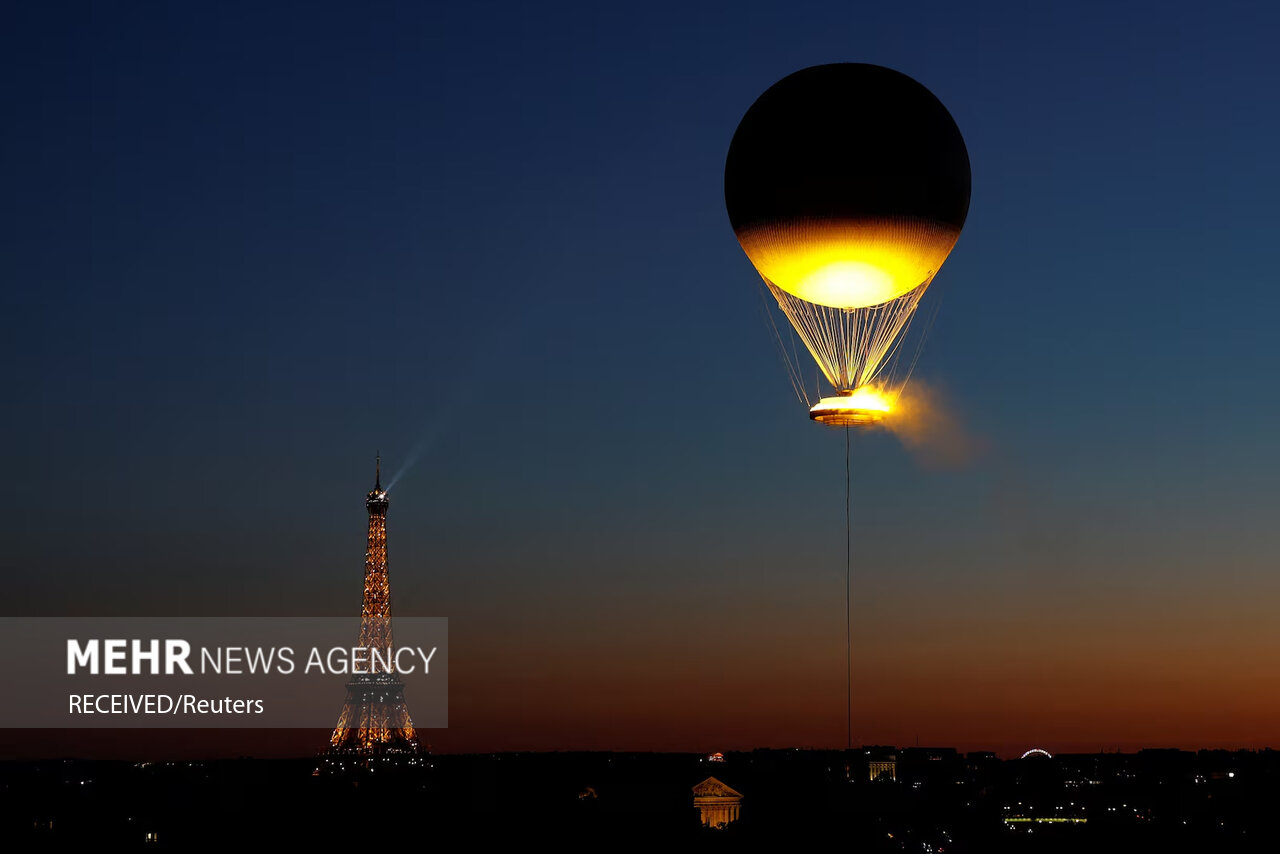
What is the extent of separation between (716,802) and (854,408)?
3064 inches

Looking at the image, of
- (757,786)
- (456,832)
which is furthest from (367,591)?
(456,832)

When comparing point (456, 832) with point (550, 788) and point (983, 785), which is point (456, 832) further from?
point (983, 785)

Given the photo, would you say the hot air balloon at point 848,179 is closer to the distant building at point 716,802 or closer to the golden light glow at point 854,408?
the golden light glow at point 854,408

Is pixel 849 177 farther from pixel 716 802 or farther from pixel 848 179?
pixel 716 802

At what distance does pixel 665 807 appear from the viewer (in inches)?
4141

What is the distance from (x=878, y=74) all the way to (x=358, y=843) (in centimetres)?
5416

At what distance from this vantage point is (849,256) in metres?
28.3

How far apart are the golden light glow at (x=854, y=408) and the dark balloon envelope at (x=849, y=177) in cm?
219

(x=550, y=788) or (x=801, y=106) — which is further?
(x=550, y=788)

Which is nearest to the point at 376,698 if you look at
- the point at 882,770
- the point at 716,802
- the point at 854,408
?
the point at 716,802

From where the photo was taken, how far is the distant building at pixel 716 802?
10162 cm

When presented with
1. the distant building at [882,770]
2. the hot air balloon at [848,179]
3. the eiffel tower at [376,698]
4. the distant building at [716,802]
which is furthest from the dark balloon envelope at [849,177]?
the distant building at [882,770]

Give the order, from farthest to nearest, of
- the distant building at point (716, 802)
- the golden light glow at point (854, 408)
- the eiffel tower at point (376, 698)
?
the eiffel tower at point (376, 698) → the distant building at point (716, 802) → the golden light glow at point (854, 408)

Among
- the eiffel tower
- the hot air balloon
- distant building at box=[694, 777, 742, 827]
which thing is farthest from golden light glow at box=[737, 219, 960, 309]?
the eiffel tower
